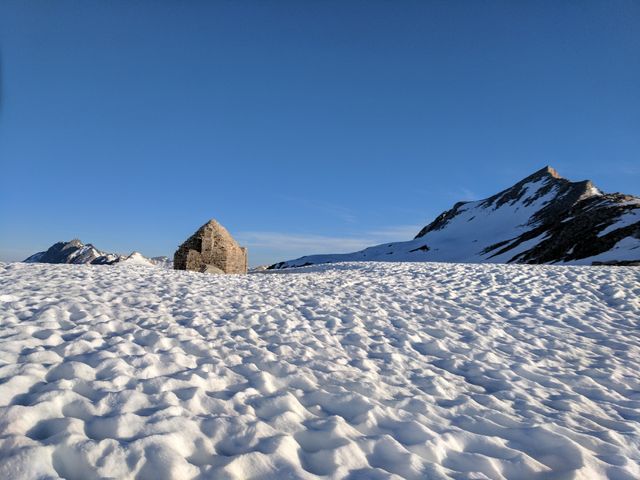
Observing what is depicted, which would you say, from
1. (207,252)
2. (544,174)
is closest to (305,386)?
(207,252)

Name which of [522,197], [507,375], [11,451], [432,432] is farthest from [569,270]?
[522,197]

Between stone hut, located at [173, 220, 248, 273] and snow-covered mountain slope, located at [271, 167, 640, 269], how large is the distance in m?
26.9

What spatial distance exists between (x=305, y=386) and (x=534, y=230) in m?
60.5

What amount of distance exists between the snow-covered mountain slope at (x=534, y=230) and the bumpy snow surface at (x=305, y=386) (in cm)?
2419

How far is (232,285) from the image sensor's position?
1275 cm

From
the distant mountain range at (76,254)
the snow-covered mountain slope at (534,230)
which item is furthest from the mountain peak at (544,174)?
the distant mountain range at (76,254)

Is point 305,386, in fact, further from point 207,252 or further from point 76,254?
point 76,254

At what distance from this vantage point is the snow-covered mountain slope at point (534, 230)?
35.0 m

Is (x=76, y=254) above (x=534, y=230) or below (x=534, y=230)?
above

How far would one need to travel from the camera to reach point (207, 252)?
28.1 m

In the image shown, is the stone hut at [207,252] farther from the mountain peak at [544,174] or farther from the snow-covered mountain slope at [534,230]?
the mountain peak at [544,174]

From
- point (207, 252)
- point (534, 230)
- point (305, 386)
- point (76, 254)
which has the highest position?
point (76, 254)

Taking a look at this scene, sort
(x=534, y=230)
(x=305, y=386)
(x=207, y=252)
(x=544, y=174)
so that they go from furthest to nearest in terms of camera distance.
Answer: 1. (x=544, y=174)
2. (x=534, y=230)
3. (x=207, y=252)
4. (x=305, y=386)

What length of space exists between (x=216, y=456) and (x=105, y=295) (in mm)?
7128
